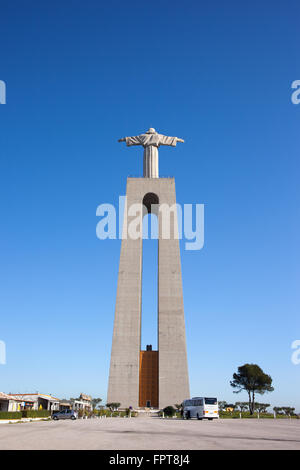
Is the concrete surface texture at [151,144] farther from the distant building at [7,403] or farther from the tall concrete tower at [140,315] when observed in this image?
the distant building at [7,403]

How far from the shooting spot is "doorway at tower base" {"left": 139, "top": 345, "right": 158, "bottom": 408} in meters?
46.1

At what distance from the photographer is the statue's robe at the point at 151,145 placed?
2120 inches

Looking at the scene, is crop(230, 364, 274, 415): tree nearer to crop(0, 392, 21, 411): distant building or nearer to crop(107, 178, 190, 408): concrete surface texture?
crop(107, 178, 190, 408): concrete surface texture

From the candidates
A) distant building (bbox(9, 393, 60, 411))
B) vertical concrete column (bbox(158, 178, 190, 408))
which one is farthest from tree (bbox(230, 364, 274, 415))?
distant building (bbox(9, 393, 60, 411))

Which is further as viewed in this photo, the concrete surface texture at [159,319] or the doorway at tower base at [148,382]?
the doorway at tower base at [148,382]

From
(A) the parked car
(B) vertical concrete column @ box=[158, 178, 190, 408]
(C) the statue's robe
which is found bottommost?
(A) the parked car

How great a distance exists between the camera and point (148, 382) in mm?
46469

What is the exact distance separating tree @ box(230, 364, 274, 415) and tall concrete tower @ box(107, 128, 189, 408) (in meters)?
8.50

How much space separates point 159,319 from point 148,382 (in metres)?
6.97

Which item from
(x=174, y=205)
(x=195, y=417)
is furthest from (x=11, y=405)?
(x=174, y=205)

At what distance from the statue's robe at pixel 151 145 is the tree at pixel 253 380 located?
83.3 feet

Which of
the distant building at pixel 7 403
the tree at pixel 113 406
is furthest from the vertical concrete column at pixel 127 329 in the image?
the distant building at pixel 7 403
